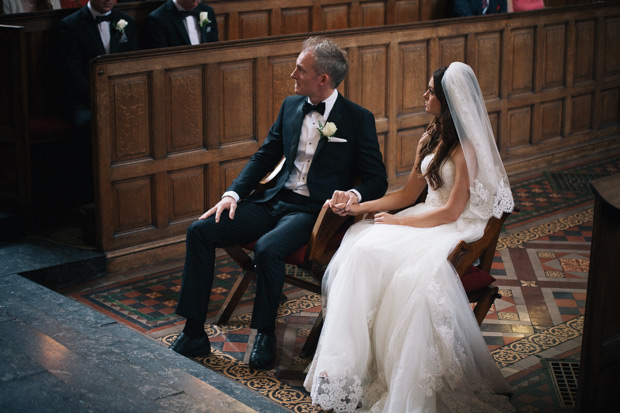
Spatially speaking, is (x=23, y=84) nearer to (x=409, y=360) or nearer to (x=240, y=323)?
(x=240, y=323)

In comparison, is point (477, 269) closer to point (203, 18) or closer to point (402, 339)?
point (402, 339)

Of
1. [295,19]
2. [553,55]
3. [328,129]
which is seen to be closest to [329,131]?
[328,129]

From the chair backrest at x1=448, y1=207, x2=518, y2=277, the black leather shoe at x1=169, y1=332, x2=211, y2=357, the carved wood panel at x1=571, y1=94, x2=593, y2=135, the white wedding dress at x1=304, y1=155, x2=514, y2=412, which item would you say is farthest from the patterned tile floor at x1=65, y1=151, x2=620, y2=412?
the carved wood panel at x1=571, y1=94, x2=593, y2=135

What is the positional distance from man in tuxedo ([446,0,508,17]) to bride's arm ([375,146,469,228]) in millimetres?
4210

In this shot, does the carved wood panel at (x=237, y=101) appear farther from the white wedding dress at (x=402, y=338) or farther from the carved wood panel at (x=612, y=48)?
the carved wood panel at (x=612, y=48)

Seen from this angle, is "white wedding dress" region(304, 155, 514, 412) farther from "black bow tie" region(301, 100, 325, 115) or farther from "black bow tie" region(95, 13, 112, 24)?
"black bow tie" region(95, 13, 112, 24)

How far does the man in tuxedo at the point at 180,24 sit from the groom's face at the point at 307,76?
2.15m

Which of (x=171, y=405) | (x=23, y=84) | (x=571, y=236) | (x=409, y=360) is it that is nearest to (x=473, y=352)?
(x=409, y=360)

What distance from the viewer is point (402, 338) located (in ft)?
12.0

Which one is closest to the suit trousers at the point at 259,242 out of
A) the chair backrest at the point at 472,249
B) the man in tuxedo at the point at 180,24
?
the chair backrest at the point at 472,249

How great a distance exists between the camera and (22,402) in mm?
2916

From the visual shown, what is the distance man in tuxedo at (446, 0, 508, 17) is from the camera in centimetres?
790

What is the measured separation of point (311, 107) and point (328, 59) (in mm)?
283

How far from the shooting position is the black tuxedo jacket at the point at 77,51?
579 centimetres
